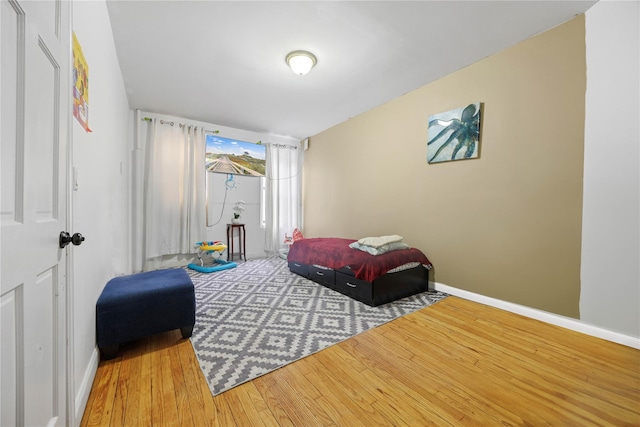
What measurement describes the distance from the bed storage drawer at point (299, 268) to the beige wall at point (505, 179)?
119 centimetres

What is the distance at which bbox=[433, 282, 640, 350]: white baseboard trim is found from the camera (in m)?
1.79

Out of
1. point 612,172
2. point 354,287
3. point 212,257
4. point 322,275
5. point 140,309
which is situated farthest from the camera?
point 212,257

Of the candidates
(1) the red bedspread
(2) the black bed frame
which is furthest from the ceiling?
(2) the black bed frame

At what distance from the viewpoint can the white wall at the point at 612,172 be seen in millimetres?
1752

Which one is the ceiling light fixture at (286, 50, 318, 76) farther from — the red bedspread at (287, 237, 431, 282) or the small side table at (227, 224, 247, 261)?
the small side table at (227, 224, 247, 261)

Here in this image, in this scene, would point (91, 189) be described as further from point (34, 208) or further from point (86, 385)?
point (86, 385)

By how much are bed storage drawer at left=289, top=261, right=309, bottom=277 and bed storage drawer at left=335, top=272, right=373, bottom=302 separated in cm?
63

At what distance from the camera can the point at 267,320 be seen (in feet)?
7.09

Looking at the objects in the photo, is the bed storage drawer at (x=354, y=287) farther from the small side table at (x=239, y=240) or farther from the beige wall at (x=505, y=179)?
the small side table at (x=239, y=240)

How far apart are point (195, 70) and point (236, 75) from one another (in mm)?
430

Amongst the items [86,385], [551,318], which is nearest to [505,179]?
[551,318]

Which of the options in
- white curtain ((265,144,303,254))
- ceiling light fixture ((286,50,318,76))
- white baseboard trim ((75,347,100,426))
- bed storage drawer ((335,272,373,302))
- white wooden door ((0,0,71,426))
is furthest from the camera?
white curtain ((265,144,303,254))

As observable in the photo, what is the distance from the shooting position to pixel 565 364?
5.16 feet

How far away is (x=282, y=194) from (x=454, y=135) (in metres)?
3.27
